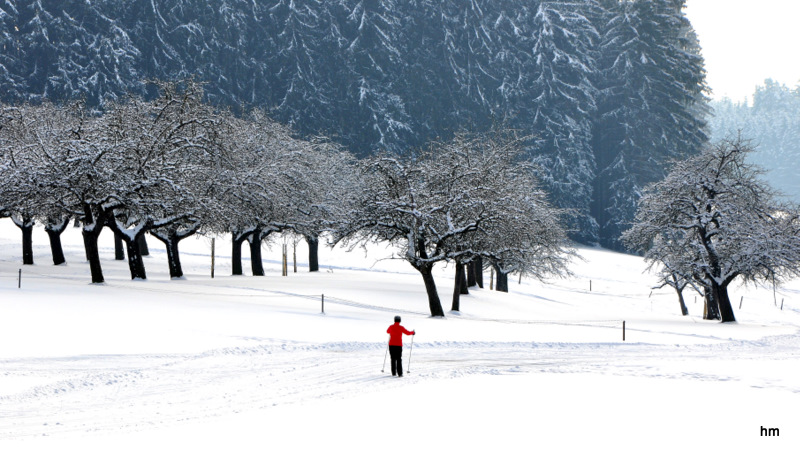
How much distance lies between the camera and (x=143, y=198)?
1169 inches

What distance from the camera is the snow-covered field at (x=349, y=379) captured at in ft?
36.3

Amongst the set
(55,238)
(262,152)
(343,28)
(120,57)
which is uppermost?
(343,28)

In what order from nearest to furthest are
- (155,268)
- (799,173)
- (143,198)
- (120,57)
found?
Result: (143,198) → (155,268) → (120,57) → (799,173)

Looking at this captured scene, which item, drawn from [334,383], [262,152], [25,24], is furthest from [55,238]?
[25,24]

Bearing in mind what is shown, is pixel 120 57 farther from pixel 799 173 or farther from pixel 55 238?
pixel 799 173

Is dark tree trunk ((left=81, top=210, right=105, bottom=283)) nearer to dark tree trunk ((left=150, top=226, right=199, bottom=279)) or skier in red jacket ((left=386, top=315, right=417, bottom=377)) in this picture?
dark tree trunk ((left=150, top=226, right=199, bottom=279))

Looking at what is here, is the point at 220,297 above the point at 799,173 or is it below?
below

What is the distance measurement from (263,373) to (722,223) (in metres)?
25.3

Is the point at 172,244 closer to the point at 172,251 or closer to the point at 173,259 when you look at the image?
the point at 172,251

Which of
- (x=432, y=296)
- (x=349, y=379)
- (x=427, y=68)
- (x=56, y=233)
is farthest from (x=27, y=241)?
(x=427, y=68)

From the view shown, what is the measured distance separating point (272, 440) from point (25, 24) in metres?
93.7

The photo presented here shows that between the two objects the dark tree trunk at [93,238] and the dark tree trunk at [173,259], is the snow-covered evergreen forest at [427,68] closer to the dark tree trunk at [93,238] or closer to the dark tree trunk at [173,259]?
the dark tree trunk at [173,259]

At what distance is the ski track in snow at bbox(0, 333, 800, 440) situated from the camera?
41.0 feet

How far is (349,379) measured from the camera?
16.3 meters
